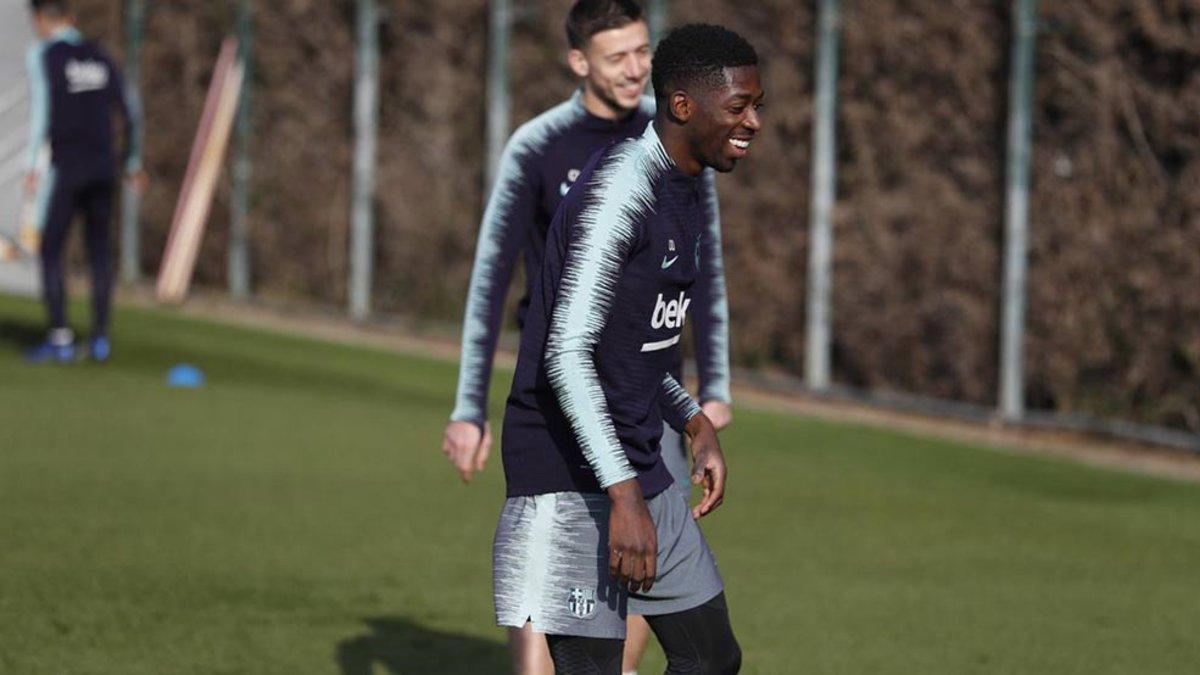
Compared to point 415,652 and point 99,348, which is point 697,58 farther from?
point 99,348

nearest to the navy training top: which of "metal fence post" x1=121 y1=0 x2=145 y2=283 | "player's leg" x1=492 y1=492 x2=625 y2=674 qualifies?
"player's leg" x1=492 y1=492 x2=625 y2=674

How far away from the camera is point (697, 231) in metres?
4.63

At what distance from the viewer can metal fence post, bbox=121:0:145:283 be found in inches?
861

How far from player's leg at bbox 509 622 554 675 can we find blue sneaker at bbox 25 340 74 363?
33.8ft

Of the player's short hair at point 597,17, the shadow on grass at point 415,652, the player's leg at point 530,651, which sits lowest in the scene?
the shadow on grass at point 415,652

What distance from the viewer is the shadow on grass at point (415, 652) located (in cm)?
695

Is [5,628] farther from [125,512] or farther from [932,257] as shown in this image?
[932,257]

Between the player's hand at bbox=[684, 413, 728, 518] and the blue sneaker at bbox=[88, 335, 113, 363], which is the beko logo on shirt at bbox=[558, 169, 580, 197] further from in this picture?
the blue sneaker at bbox=[88, 335, 113, 363]

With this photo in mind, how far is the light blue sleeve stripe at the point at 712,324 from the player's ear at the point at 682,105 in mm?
1558

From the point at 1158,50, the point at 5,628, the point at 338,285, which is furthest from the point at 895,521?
the point at 338,285

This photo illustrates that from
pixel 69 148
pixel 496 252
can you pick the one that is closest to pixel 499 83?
pixel 69 148

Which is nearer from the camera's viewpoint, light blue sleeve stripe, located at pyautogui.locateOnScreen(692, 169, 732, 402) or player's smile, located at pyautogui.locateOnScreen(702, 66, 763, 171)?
player's smile, located at pyautogui.locateOnScreen(702, 66, 763, 171)

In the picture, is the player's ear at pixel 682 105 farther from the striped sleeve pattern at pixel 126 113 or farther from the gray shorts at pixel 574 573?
the striped sleeve pattern at pixel 126 113

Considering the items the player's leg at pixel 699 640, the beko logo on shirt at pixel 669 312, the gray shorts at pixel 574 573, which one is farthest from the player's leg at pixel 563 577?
the beko logo on shirt at pixel 669 312
